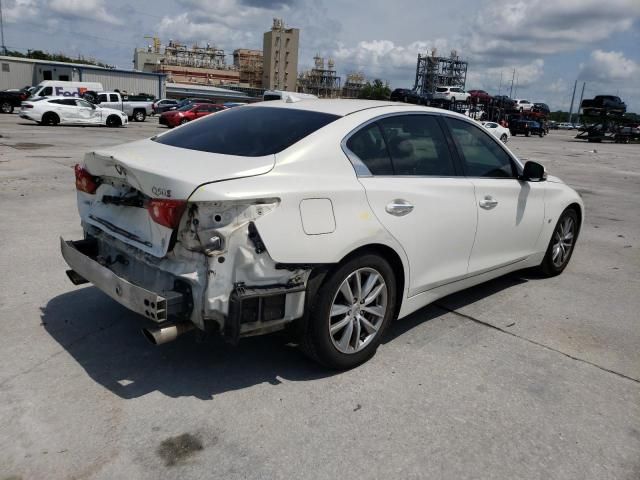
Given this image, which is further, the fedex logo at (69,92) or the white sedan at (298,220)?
the fedex logo at (69,92)

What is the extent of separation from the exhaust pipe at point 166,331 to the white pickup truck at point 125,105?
3445 cm

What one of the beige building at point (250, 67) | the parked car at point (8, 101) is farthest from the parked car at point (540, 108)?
the beige building at point (250, 67)

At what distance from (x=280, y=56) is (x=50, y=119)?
102 m

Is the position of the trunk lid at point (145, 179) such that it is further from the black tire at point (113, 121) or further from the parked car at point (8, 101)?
the parked car at point (8, 101)

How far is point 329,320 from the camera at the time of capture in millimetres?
3160

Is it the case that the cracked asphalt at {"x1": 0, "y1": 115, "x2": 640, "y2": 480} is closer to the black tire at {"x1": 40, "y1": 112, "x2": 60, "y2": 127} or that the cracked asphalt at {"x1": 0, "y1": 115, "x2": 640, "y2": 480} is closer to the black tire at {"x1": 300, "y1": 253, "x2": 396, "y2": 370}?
the black tire at {"x1": 300, "y1": 253, "x2": 396, "y2": 370}

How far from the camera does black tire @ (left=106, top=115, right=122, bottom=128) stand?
27.6 m

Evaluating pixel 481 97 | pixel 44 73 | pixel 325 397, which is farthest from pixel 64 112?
pixel 481 97

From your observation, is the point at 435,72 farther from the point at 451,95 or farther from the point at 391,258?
the point at 391,258

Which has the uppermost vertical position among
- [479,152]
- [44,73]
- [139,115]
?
[44,73]

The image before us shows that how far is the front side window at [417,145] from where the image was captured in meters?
3.65

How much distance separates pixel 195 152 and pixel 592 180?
47.8 feet

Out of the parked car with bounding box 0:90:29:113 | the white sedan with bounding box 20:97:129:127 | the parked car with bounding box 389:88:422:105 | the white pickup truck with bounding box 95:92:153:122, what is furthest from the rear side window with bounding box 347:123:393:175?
the parked car with bounding box 389:88:422:105

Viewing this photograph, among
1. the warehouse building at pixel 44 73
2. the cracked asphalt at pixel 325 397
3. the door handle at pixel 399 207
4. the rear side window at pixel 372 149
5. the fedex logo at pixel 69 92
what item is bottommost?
the cracked asphalt at pixel 325 397
